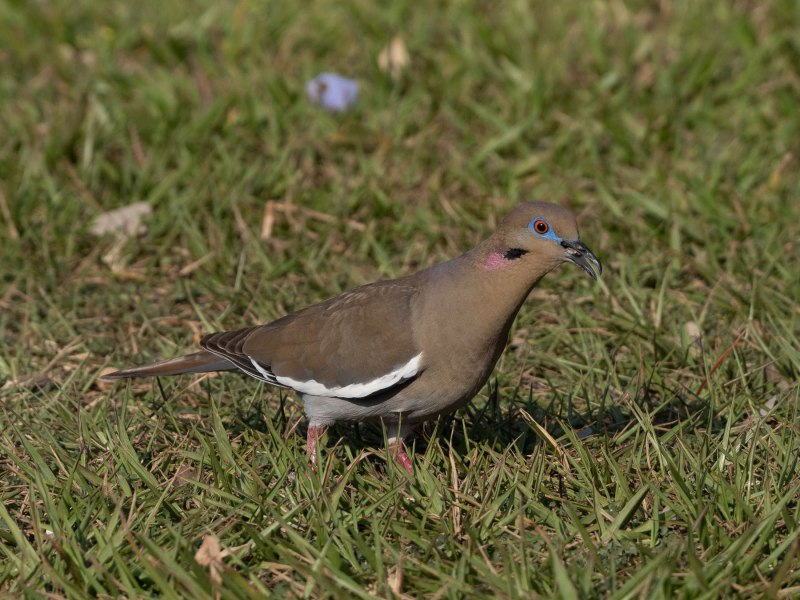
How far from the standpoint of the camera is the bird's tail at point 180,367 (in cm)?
455

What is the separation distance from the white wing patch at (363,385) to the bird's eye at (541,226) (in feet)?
1.99

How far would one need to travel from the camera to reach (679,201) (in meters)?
6.28

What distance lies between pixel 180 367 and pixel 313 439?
63 cm

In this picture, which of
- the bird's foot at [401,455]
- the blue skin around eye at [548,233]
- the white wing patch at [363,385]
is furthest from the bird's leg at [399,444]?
the blue skin around eye at [548,233]

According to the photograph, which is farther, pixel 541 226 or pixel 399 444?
pixel 399 444

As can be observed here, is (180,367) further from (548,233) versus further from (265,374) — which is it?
(548,233)

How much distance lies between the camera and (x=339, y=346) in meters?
4.42

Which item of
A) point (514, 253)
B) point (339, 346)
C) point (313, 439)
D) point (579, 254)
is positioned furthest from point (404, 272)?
point (579, 254)

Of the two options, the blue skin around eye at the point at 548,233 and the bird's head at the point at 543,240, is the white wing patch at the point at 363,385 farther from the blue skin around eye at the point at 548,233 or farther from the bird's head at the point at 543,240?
the blue skin around eye at the point at 548,233

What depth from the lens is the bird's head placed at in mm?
4070

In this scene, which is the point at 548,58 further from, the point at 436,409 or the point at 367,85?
the point at 436,409

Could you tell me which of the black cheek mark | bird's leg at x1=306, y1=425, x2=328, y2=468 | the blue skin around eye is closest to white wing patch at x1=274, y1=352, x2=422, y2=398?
bird's leg at x1=306, y1=425, x2=328, y2=468

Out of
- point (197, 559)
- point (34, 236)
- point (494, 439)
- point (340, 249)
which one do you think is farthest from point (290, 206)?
point (197, 559)

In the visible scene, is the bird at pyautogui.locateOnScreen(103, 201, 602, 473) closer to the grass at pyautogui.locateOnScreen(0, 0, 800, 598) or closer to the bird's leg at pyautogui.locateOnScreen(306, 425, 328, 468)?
the bird's leg at pyautogui.locateOnScreen(306, 425, 328, 468)
